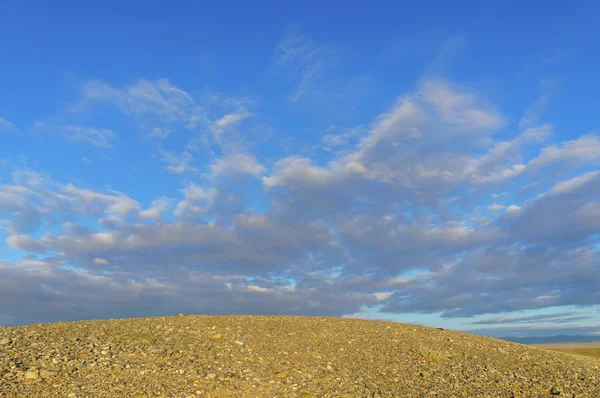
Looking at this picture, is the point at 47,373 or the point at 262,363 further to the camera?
the point at 262,363

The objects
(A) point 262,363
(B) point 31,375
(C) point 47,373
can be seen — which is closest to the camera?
(B) point 31,375

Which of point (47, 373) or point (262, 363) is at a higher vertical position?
point (262, 363)

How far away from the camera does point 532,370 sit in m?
23.5

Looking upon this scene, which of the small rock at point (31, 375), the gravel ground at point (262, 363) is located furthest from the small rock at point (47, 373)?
the small rock at point (31, 375)

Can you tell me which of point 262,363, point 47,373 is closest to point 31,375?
point 47,373

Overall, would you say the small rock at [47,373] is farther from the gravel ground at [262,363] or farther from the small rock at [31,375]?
the small rock at [31,375]

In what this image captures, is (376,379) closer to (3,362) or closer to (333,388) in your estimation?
(333,388)

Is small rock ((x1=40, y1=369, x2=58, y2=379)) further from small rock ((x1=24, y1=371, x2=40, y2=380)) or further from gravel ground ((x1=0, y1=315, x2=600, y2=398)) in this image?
small rock ((x1=24, y1=371, x2=40, y2=380))

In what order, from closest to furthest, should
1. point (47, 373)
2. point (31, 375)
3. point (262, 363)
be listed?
point (31, 375) < point (47, 373) < point (262, 363)

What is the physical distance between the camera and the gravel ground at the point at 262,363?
1706 cm

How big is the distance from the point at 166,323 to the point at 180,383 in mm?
9924

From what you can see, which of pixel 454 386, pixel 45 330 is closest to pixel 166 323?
pixel 45 330

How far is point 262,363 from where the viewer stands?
20.2m

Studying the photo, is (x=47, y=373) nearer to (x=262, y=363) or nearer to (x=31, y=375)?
(x=31, y=375)
